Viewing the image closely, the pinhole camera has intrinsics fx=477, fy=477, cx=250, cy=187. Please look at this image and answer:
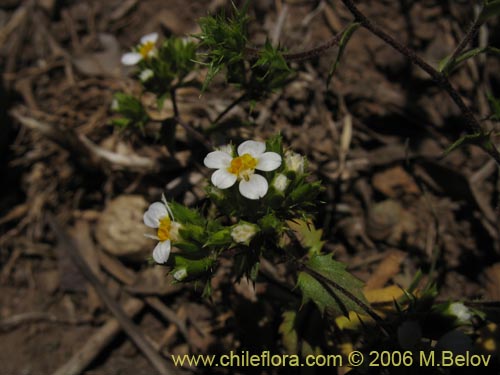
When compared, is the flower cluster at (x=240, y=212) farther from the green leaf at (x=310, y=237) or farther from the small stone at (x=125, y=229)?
the small stone at (x=125, y=229)

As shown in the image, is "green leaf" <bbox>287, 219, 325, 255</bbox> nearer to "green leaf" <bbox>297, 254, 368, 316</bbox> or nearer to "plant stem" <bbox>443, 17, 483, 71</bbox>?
"green leaf" <bbox>297, 254, 368, 316</bbox>

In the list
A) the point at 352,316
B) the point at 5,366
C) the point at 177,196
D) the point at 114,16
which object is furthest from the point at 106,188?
the point at 352,316

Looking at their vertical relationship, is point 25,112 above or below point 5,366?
above

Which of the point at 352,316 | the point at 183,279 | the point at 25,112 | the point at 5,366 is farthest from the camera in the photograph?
the point at 25,112

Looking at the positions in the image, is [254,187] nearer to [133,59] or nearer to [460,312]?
[460,312]

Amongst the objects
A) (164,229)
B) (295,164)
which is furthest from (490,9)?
(164,229)

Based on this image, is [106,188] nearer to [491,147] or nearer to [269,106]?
[269,106]
